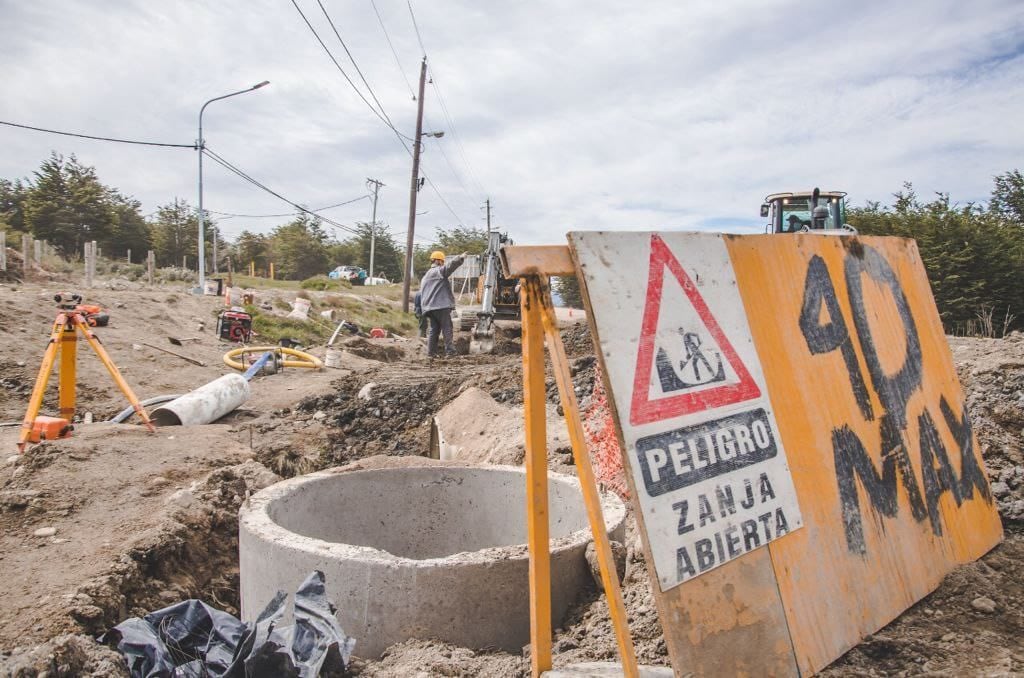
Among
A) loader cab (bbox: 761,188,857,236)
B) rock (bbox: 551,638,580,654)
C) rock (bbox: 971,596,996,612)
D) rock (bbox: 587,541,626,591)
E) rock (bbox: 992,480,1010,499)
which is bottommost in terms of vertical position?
rock (bbox: 551,638,580,654)

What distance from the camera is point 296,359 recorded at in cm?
1276

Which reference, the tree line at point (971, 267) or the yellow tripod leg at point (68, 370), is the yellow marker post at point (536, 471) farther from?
the tree line at point (971, 267)

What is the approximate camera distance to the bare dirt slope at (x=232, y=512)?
2688 millimetres

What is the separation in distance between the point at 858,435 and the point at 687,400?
3.61 ft

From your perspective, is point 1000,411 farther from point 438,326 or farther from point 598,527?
point 438,326

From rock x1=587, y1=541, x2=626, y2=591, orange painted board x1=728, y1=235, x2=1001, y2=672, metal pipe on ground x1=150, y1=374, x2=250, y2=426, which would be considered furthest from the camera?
metal pipe on ground x1=150, y1=374, x2=250, y2=426

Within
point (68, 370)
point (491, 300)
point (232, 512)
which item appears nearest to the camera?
point (232, 512)

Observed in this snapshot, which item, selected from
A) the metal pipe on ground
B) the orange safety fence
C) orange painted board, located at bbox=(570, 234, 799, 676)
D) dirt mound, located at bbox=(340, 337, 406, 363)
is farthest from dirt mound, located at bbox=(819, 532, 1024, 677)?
dirt mound, located at bbox=(340, 337, 406, 363)

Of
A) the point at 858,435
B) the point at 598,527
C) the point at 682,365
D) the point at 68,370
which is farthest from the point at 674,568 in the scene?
the point at 68,370

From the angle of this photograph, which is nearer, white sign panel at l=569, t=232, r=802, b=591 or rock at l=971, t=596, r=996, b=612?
white sign panel at l=569, t=232, r=802, b=591

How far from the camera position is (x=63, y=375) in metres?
6.91

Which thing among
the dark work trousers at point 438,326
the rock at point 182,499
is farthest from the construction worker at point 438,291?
the rock at point 182,499

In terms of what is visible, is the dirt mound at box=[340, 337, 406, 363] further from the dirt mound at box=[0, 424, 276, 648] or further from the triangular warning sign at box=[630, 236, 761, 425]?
the triangular warning sign at box=[630, 236, 761, 425]

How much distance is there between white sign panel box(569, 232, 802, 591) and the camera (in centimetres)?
200
